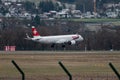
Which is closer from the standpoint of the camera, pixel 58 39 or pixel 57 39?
pixel 58 39

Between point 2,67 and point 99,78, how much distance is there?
549 inches

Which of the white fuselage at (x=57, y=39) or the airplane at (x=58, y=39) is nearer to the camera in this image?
the airplane at (x=58, y=39)

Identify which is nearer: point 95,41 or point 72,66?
point 72,66

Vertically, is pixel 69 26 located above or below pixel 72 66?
below

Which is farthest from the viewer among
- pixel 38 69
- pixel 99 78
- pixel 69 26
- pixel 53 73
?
pixel 69 26

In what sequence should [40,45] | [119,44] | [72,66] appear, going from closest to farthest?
[72,66] < [119,44] < [40,45]

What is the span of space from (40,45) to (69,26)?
2108 inches

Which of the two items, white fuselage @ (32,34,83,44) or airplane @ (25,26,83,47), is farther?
white fuselage @ (32,34,83,44)

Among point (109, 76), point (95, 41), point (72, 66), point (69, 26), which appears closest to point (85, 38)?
point (95, 41)

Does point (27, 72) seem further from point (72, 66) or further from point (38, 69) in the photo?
point (72, 66)

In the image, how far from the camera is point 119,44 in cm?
13312

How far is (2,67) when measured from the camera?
56.6 metres

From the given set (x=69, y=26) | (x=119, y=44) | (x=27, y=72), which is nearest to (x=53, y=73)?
(x=27, y=72)

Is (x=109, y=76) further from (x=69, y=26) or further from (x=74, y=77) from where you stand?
(x=69, y=26)
